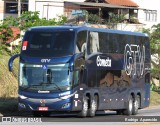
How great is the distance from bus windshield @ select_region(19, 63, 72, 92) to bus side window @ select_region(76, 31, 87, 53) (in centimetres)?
100

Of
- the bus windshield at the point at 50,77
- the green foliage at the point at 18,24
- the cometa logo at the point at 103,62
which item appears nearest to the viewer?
the bus windshield at the point at 50,77

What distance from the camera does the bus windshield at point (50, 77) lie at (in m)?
27.2

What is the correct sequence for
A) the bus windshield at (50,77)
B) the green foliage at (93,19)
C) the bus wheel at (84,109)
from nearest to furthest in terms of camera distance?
the bus windshield at (50,77) → the bus wheel at (84,109) → the green foliage at (93,19)

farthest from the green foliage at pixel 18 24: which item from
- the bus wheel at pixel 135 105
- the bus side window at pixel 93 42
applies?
the bus side window at pixel 93 42

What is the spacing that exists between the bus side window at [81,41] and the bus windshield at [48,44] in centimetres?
33

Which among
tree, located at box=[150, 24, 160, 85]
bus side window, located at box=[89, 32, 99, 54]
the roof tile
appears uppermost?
bus side window, located at box=[89, 32, 99, 54]

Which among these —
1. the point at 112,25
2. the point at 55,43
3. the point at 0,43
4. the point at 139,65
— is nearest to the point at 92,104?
the point at 55,43

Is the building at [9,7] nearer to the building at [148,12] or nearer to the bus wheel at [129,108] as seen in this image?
the building at [148,12]

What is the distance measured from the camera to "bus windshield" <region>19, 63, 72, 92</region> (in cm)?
2719

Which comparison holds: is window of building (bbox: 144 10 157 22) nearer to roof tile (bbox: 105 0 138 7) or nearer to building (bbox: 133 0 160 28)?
building (bbox: 133 0 160 28)

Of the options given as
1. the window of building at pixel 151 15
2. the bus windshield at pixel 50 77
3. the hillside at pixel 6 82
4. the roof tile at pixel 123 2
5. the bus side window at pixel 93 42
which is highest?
the bus side window at pixel 93 42

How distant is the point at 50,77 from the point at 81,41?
6.64 feet

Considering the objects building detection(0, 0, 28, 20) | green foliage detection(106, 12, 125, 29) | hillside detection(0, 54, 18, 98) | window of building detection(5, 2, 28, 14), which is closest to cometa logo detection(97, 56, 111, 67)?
hillside detection(0, 54, 18, 98)

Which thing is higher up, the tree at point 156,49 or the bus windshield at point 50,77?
the bus windshield at point 50,77
